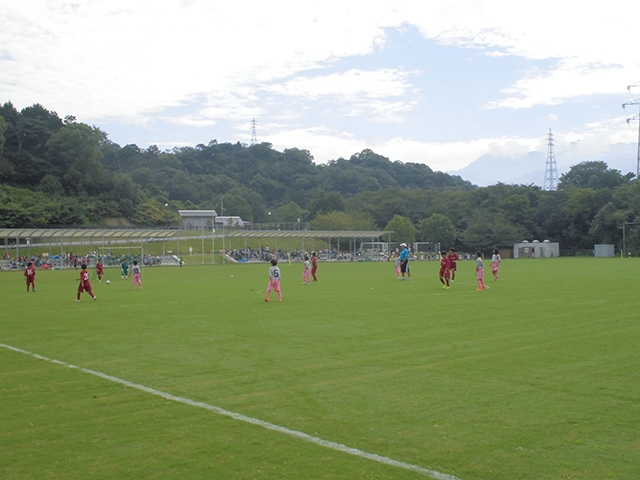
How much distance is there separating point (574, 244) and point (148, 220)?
2593 inches

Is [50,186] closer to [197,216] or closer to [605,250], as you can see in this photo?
[197,216]

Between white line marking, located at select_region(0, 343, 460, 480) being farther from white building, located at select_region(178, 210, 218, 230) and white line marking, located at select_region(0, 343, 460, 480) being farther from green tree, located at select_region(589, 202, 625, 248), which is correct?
white building, located at select_region(178, 210, 218, 230)

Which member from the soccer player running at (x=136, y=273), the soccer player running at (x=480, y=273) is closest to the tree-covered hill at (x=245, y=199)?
the soccer player running at (x=136, y=273)

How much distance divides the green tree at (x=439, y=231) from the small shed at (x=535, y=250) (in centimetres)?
946

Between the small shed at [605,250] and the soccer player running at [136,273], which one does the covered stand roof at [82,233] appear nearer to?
the soccer player running at [136,273]

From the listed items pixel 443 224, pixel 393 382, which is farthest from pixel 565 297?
pixel 443 224

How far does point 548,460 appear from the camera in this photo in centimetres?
557

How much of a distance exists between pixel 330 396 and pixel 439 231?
85911 millimetres

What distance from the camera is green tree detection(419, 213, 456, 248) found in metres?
91.6

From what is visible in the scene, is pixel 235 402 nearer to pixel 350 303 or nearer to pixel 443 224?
pixel 350 303

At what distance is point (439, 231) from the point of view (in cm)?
9181

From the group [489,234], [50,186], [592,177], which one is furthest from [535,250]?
[50,186]

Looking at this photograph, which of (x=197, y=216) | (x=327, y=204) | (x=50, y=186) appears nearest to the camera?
(x=50, y=186)

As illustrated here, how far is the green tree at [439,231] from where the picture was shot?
3607 inches
